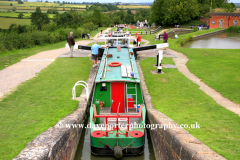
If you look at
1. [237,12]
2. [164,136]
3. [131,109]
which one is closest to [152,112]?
[131,109]

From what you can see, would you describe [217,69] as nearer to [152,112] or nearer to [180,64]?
[180,64]

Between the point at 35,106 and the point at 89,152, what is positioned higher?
the point at 35,106

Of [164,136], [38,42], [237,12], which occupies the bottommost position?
[164,136]

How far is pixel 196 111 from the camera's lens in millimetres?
8289

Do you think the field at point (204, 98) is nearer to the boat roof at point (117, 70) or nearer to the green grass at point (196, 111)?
the green grass at point (196, 111)

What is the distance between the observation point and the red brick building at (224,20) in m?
58.0

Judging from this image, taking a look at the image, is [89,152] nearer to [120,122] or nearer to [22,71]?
[120,122]

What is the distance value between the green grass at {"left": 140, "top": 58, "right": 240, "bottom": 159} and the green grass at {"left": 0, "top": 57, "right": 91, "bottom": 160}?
3693 millimetres

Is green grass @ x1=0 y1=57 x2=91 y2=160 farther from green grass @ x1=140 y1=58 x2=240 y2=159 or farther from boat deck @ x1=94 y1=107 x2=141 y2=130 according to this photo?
green grass @ x1=140 y1=58 x2=240 y2=159

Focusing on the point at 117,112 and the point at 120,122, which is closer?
the point at 117,112

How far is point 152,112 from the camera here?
8.27 m

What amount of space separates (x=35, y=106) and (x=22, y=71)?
5.95 metres

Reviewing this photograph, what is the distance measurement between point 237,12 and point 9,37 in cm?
5748

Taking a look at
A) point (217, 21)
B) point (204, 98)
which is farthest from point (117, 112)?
point (217, 21)
